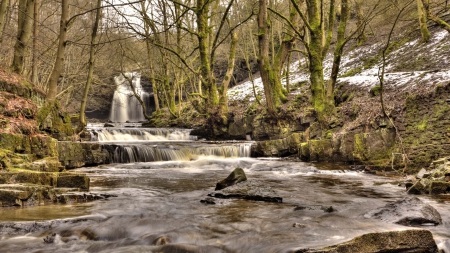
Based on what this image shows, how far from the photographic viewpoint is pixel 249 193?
620 centimetres

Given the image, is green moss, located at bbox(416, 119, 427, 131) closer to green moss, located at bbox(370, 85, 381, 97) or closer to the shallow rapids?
the shallow rapids

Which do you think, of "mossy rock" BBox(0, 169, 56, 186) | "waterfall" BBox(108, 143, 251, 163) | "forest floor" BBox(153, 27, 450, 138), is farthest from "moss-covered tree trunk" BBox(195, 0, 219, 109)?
"mossy rock" BBox(0, 169, 56, 186)

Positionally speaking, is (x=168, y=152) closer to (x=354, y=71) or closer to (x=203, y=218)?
(x=203, y=218)

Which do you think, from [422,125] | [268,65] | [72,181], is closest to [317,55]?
[268,65]

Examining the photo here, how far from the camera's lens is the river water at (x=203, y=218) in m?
3.84

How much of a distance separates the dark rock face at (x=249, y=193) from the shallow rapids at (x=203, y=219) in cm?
23

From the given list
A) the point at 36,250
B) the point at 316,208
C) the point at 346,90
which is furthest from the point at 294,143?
the point at 36,250

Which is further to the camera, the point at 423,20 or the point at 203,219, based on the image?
the point at 423,20

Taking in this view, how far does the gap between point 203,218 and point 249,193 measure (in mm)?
1533

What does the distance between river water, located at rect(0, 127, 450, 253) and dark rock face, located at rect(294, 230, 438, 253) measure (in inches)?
15.1

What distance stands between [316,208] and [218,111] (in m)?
13.4

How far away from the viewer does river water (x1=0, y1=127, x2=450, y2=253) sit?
3840mm

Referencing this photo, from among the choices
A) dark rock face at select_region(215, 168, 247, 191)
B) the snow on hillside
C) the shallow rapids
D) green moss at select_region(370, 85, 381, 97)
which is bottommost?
the shallow rapids

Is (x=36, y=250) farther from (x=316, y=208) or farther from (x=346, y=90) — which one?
(x=346, y=90)
